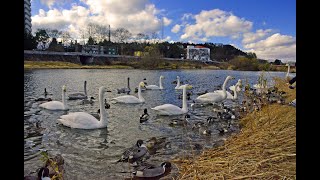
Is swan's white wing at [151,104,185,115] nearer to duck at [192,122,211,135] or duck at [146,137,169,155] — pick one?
duck at [192,122,211,135]

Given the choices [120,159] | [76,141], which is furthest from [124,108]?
[120,159]

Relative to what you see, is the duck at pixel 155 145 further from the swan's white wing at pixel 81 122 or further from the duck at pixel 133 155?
the swan's white wing at pixel 81 122

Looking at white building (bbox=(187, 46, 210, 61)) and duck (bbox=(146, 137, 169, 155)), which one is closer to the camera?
duck (bbox=(146, 137, 169, 155))

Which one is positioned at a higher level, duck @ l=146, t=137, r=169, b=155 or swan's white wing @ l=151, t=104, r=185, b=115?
swan's white wing @ l=151, t=104, r=185, b=115

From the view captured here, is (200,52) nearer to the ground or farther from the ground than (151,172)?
farther from the ground

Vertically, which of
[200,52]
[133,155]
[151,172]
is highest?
[200,52]

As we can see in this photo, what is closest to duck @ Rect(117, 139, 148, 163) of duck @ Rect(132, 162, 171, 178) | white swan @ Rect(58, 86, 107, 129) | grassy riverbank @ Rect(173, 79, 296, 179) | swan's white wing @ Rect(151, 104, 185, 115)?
duck @ Rect(132, 162, 171, 178)

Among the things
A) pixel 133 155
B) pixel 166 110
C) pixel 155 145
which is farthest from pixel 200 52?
pixel 133 155

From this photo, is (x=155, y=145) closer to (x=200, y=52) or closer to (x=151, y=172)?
(x=151, y=172)

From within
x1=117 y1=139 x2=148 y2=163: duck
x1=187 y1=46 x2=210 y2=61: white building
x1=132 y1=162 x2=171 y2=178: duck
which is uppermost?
x1=187 y1=46 x2=210 y2=61: white building

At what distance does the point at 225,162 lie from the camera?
3.63 meters

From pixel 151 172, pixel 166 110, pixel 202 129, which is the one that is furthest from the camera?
pixel 166 110
